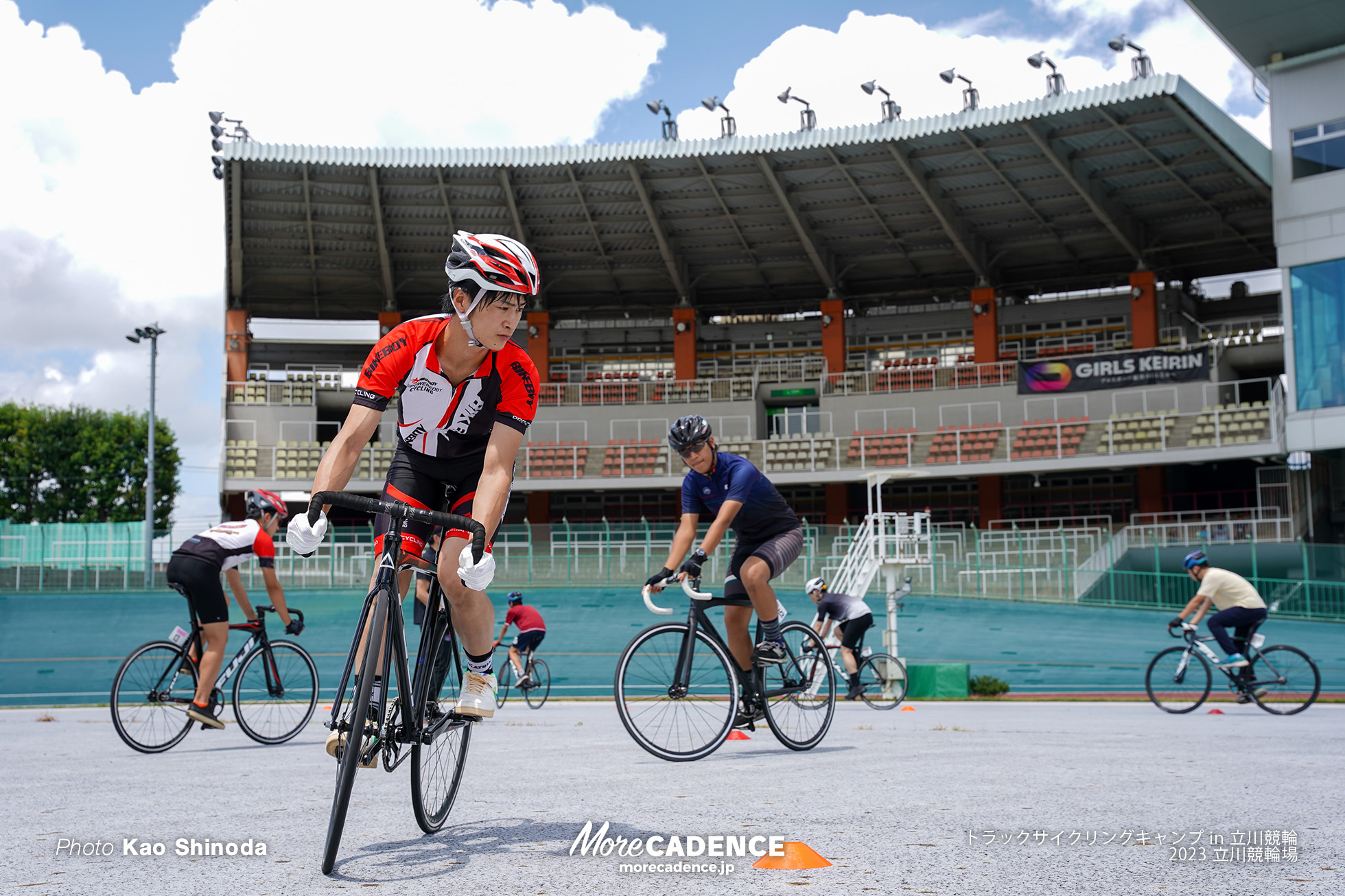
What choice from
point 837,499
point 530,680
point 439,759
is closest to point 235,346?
point 837,499

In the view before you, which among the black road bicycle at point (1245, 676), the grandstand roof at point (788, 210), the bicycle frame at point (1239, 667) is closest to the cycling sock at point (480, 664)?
the black road bicycle at point (1245, 676)

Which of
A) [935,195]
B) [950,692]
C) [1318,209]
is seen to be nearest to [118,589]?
[950,692]

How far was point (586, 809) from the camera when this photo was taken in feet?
14.0

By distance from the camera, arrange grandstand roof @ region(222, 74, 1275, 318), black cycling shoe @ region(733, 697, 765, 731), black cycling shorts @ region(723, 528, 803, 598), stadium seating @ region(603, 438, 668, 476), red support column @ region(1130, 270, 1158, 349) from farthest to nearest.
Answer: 1. red support column @ region(1130, 270, 1158, 349)
2. stadium seating @ region(603, 438, 668, 476)
3. grandstand roof @ region(222, 74, 1275, 318)
4. black cycling shorts @ region(723, 528, 803, 598)
5. black cycling shoe @ region(733, 697, 765, 731)

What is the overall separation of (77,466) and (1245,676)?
166ft

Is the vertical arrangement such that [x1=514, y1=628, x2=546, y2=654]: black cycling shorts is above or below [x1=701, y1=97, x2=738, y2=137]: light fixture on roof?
below

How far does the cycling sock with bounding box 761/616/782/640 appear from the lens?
280 inches

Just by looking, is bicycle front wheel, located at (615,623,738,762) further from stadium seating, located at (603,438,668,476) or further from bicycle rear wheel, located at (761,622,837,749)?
stadium seating, located at (603,438,668,476)

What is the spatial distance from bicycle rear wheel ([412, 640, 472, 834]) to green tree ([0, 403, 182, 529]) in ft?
167

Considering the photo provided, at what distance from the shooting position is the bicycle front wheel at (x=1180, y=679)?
40.9 feet

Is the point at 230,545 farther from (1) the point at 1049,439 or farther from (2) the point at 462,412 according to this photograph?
(1) the point at 1049,439

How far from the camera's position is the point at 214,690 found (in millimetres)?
8359

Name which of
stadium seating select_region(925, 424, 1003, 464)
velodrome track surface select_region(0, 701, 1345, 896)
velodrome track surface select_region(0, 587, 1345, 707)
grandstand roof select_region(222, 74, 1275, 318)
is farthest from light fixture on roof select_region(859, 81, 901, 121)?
velodrome track surface select_region(0, 701, 1345, 896)

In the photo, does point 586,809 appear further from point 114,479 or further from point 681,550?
point 114,479
